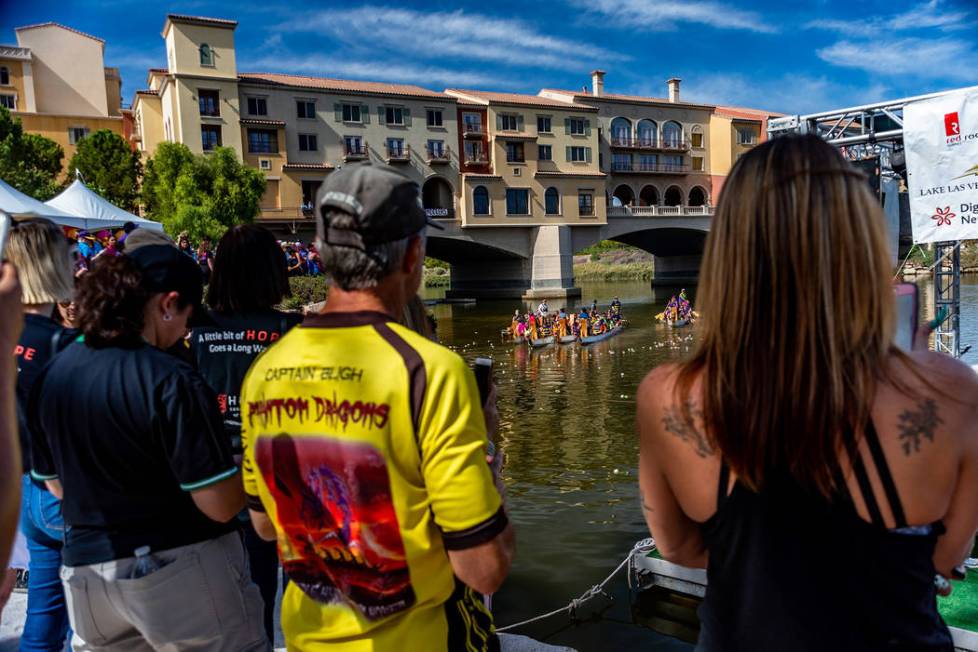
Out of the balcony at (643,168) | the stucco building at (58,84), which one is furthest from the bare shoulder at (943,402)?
the balcony at (643,168)

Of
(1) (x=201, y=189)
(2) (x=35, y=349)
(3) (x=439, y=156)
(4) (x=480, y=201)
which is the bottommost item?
(2) (x=35, y=349)

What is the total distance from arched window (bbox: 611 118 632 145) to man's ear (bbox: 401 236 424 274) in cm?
5981

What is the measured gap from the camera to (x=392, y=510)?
168 cm

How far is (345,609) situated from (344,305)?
2.56ft

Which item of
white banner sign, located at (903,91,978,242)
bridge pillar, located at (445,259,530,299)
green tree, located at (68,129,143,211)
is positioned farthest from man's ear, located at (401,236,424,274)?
bridge pillar, located at (445,259,530,299)

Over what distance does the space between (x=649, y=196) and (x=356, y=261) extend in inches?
2613

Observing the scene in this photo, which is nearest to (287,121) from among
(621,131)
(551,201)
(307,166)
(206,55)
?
(307,166)

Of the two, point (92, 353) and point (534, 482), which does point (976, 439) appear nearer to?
point (92, 353)

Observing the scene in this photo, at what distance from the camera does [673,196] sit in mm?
66750

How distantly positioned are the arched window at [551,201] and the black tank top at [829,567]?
51568 mm

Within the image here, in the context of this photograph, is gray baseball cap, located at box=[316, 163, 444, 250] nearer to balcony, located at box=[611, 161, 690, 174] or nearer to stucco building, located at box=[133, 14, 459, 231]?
stucco building, located at box=[133, 14, 459, 231]

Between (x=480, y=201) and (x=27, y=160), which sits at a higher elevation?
(x=27, y=160)

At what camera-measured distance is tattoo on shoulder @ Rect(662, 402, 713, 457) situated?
4.88 feet

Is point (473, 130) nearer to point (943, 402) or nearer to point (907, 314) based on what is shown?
point (907, 314)
